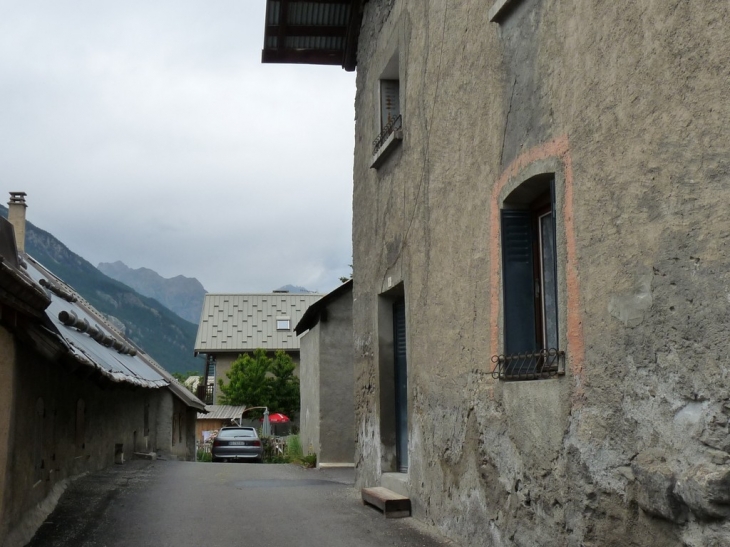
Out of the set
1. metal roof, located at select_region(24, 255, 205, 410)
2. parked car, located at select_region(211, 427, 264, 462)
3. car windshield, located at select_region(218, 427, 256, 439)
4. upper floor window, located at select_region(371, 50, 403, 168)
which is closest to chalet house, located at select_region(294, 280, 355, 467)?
metal roof, located at select_region(24, 255, 205, 410)

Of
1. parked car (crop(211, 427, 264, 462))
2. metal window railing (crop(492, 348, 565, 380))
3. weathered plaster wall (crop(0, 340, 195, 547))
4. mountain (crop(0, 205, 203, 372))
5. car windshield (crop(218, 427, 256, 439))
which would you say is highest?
mountain (crop(0, 205, 203, 372))

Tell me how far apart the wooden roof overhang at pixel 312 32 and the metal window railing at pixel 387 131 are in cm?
282

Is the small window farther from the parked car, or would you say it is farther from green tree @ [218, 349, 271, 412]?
green tree @ [218, 349, 271, 412]

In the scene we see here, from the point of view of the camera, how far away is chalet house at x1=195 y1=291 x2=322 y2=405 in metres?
43.1

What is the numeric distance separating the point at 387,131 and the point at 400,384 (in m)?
3.13

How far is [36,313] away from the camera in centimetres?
669

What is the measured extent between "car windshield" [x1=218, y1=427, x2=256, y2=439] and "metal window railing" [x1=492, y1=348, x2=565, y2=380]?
1930 cm

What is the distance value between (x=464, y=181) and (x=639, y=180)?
2835 millimetres

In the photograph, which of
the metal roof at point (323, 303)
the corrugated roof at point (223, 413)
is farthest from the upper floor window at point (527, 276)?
the corrugated roof at point (223, 413)

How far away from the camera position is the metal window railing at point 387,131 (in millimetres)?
9852

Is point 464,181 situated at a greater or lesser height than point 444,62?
lesser

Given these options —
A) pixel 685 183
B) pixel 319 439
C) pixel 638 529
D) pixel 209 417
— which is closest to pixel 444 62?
pixel 685 183

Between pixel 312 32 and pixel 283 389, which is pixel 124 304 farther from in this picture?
pixel 312 32

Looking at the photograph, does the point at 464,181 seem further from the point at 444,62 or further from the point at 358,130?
the point at 358,130
